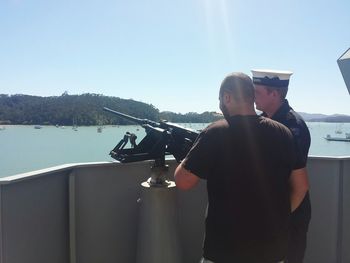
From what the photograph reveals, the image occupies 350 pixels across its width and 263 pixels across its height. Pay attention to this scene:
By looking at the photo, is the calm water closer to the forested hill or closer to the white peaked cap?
the white peaked cap

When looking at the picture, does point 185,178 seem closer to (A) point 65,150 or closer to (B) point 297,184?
(B) point 297,184

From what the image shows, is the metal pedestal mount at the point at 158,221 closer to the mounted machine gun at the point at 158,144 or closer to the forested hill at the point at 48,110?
the mounted machine gun at the point at 158,144

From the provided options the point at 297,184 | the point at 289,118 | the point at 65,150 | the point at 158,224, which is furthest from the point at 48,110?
the point at 297,184

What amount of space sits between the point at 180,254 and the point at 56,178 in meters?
1.01

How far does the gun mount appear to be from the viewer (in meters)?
2.57

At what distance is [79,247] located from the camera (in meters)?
2.89

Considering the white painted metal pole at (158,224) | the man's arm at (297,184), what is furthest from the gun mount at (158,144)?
the man's arm at (297,184)

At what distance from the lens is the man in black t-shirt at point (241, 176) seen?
1.68 m

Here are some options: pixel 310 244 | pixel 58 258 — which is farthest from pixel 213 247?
pixel 310 244

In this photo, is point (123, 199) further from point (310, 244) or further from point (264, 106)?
point (310, 244)

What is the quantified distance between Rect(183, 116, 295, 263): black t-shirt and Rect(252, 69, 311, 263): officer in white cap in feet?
2.27

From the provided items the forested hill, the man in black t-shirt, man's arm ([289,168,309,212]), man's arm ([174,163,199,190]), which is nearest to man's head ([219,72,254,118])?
the man in black t-shirt

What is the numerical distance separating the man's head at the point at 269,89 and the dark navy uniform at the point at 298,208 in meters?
A: 0.06

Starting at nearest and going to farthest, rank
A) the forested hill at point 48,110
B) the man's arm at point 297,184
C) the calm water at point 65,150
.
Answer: the man's arm at point 297,184 < the calm water at point 65,150 < the forested hill at point 48,110
